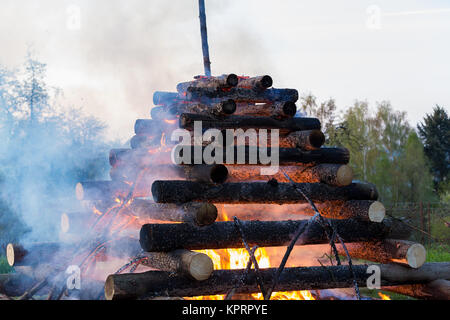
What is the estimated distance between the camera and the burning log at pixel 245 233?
624 cm

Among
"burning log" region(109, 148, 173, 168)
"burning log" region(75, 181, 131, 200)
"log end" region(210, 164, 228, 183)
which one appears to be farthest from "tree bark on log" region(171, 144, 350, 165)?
"burning log" region(75, 181, 131, 200)

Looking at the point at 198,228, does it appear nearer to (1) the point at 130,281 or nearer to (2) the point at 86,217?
(1) the point at 130,281

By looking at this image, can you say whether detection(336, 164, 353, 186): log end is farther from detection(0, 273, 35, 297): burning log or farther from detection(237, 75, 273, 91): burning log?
detection(0, 273, 35, 297): burning log

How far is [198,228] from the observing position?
21.0ft

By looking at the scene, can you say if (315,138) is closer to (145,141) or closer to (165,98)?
(165,98)

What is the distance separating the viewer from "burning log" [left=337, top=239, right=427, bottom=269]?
23.1 feet

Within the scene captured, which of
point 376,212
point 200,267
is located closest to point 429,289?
point 376,212

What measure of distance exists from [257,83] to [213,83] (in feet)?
2.24

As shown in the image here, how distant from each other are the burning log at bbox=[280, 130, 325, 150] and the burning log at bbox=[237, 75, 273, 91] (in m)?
0.89

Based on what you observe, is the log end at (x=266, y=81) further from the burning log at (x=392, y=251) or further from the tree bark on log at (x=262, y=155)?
the burning log at (x=392, y=251)

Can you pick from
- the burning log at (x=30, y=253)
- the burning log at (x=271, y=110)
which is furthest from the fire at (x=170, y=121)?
the burning log at (x=30, y=253)

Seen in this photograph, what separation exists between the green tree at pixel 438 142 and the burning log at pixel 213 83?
3156cm
